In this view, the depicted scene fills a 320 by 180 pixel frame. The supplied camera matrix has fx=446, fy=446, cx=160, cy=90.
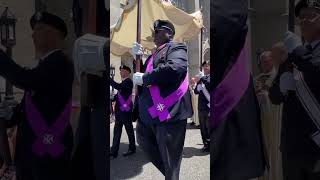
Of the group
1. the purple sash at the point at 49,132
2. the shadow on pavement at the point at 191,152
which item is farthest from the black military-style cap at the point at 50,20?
the shadow on pavement at the point at 191,152

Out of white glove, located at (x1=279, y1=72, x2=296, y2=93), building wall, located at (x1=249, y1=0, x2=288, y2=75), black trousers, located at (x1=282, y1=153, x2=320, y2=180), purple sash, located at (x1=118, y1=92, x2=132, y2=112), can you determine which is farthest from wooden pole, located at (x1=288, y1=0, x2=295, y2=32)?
purple sash, located at (x1=118, y1=92, x2=132, y2=112)

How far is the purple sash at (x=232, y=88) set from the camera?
2111 mm

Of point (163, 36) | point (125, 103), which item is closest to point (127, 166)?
point (125, 103)

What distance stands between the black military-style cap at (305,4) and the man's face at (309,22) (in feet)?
0.04

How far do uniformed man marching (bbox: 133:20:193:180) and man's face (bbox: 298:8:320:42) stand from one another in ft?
5.01

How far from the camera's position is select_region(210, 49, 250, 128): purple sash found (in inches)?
83.1

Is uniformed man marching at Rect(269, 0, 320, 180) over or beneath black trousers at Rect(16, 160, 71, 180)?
over

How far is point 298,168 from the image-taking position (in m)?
2.08

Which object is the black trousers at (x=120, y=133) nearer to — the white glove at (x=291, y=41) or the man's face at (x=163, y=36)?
the man's face at (x=163, y=36)

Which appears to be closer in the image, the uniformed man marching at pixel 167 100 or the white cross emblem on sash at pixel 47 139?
the white cross emblem on sash at pixel 47 139

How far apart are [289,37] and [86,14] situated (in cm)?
96

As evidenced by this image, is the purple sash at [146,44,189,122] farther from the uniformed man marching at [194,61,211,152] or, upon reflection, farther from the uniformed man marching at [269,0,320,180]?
the uniformed man marching at [194,61,211,152]

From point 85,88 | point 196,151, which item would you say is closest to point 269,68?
point 85,88

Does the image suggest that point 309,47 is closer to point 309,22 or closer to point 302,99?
point 309,22
